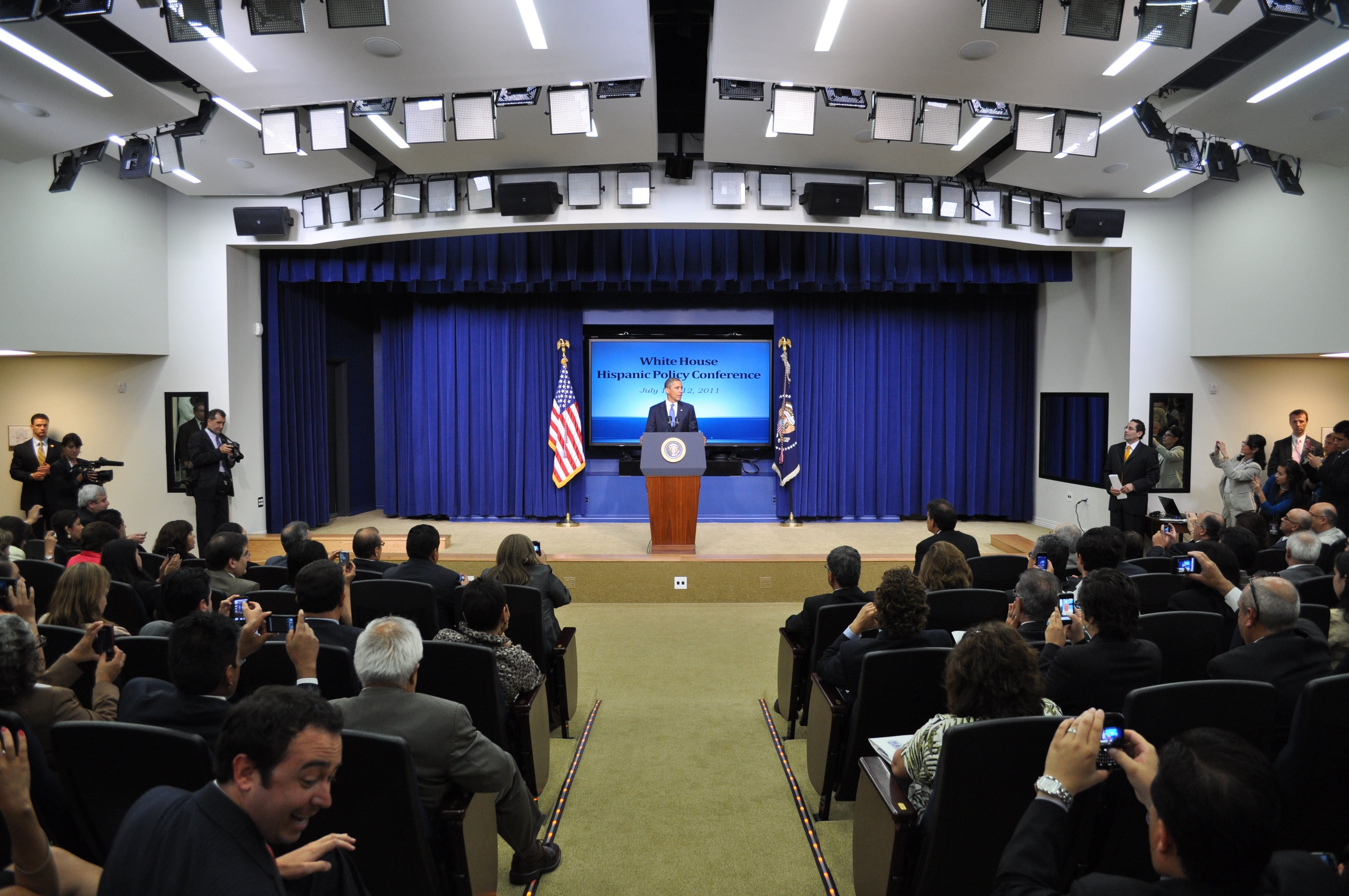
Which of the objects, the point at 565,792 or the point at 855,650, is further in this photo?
the point at 565,792

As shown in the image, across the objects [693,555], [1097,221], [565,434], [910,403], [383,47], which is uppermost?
[383,47]

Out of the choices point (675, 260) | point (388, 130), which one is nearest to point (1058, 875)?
point (388, 130)

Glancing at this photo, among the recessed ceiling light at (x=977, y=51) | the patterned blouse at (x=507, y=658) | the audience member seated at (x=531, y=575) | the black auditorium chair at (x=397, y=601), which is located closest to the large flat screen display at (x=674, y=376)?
the recessed ceiling light at (x=977, y=51)

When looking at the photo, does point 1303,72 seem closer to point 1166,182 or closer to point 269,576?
point 1166,182

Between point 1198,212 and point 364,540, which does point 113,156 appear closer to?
point 364,540

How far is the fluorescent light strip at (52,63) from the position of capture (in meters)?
4.47

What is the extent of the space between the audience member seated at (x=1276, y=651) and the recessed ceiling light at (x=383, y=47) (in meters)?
5.06

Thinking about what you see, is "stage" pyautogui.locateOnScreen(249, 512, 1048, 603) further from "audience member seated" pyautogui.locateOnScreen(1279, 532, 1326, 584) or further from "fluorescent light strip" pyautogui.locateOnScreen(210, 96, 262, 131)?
"fluorescent light strip" pyautogui.locateOnScreen(210, 96, 262, 131)

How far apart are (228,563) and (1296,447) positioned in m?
8.75

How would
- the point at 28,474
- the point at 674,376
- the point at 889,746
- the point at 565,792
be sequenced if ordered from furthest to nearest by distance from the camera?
the point at 674,376 < the point at 28,474 < the point at 565,792 < the point at 889,746

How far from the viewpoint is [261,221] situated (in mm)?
8086

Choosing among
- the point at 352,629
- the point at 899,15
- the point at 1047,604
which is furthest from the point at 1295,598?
the point at 899,15

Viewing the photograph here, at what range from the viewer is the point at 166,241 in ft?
27.4

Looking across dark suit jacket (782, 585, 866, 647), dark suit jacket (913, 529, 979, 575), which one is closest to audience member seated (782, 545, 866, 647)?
dark suit jacket (782, 585, 866, 647)
